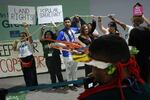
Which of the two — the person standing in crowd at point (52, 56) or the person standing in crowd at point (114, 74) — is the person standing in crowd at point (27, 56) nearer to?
the person standing in crowd at point (52, 56)

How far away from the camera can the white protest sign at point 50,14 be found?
8008mm

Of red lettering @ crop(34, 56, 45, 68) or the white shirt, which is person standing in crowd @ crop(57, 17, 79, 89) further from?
red lettering @ crop(34, 56, 45, 68)

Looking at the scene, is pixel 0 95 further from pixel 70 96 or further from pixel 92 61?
pixel 70 96

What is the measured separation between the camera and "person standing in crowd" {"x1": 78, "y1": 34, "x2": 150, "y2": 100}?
149cm

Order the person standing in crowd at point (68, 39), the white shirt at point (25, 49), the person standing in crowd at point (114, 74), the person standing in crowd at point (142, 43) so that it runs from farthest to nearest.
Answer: the white shirt at point (25, 49), the person standing in crowd at point (68, 39), the person standing in crowd at point (142, 43), the person standing in crowd at point (114, 74)

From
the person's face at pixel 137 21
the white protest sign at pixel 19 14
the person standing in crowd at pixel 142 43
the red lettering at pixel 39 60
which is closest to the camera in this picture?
the person standing in crowd at pixel 142 43

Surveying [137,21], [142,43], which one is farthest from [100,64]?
[137,21]

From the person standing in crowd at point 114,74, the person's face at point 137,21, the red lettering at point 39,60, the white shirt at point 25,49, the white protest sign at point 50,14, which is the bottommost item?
the red lettering at point 39,60

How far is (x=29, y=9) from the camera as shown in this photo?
812cm

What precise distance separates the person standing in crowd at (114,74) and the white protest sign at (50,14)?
6490mm

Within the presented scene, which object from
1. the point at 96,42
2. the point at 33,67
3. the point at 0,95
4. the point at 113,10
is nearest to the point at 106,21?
the point at 113,10

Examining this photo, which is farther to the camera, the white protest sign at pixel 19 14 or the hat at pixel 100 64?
the white protest sign at pixel 19 14

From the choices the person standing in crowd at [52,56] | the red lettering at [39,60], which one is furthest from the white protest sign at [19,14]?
the red lettering at [39,60]

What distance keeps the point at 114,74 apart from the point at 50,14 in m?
6.65
